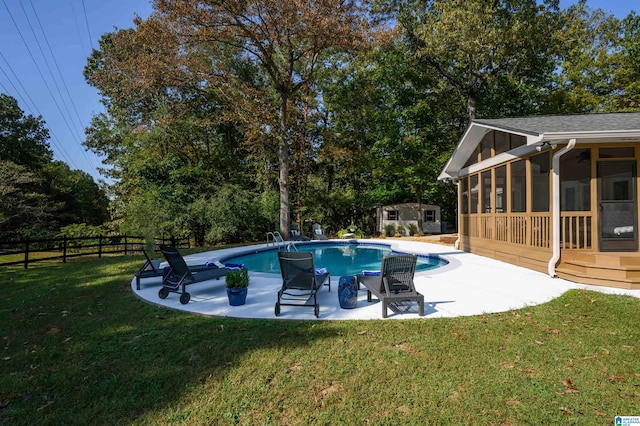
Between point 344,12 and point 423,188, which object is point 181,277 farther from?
point 423,188

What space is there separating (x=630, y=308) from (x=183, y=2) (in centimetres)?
1695

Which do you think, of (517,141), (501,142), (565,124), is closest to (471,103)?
(501,142)

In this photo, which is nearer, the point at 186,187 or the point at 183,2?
the point at 183,2

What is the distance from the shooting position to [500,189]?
9.66 m

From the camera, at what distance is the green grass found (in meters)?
2.46

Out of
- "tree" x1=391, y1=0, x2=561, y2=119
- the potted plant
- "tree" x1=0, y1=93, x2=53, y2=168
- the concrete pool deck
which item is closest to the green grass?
the concrete pool deck

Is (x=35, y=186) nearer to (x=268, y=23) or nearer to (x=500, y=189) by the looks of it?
(x=268, y=23)

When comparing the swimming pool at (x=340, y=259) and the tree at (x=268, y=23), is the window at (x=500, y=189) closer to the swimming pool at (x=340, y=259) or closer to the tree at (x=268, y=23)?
the swimming pool at (x=340, y=259)

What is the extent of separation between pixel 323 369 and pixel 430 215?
22.4 meters

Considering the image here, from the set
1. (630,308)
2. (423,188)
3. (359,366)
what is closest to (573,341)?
(630,308)

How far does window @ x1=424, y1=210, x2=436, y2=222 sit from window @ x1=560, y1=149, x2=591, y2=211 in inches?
633

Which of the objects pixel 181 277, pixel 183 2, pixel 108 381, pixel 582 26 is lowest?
pixel 108 381

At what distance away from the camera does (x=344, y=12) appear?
49.1 ft

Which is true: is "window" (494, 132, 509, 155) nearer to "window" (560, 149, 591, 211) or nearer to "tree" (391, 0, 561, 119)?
"window" (560, 149, 591, 211)
